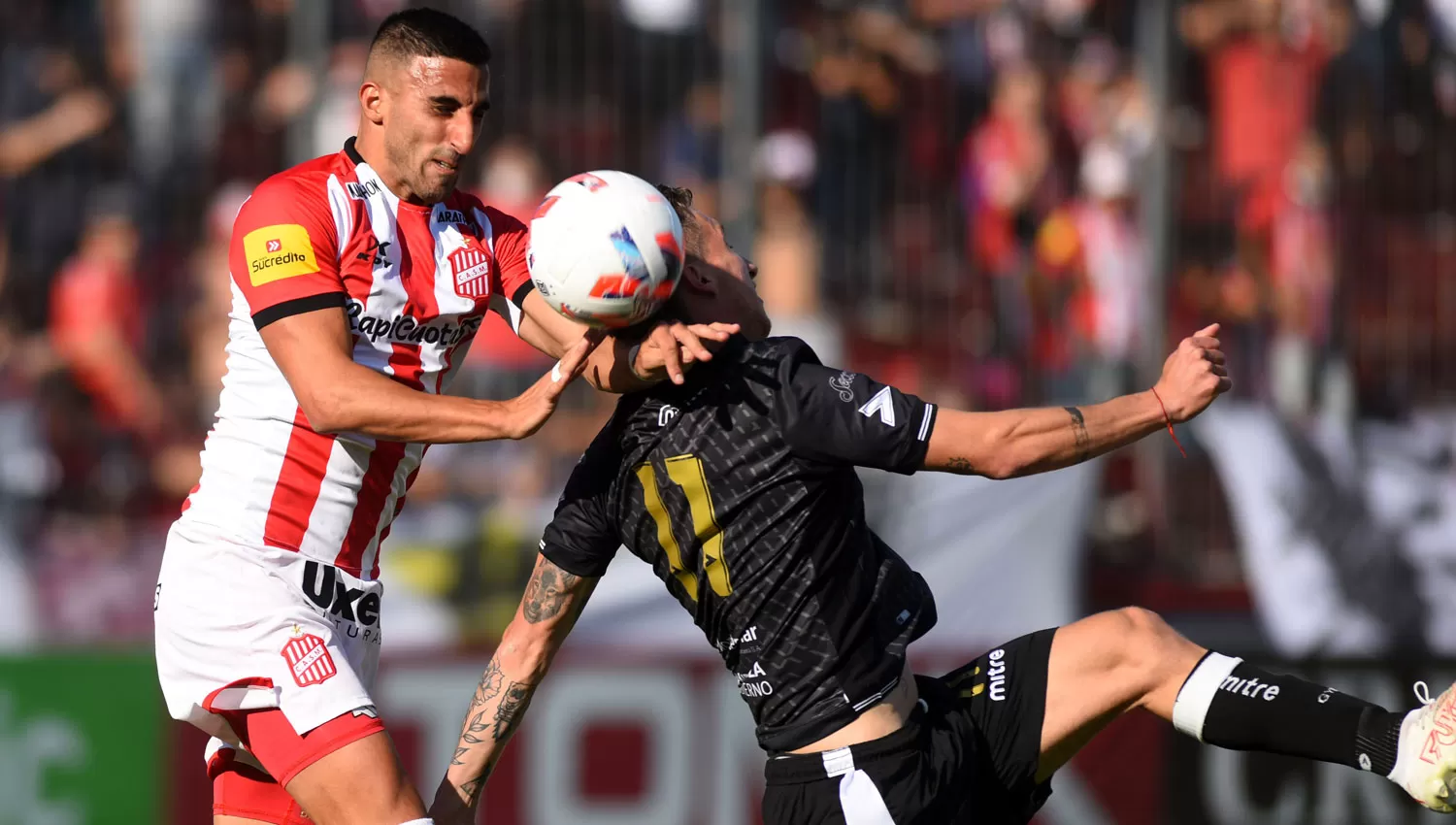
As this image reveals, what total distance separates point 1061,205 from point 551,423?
10.9 ft

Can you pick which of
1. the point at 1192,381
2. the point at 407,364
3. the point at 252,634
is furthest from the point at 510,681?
the point at 1192,381

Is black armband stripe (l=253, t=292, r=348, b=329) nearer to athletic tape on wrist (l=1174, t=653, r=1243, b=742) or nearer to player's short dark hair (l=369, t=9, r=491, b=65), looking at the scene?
player's short dark hair (l=369, t=9, r=491, b=65)

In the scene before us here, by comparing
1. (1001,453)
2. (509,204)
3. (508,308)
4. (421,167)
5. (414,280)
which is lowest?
(1001,453)

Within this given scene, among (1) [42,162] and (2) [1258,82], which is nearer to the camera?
(1) [42,162]

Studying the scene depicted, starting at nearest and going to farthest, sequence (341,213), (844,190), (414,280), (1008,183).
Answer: (341,213), (414,280), (844,190), (1008,183)

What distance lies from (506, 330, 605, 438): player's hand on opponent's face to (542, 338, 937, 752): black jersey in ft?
1.14

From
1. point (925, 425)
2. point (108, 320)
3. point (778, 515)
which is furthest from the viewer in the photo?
point (108, 320)

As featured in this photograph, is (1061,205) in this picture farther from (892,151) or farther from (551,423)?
(551,423)

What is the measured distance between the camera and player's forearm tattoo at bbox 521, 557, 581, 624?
490cm

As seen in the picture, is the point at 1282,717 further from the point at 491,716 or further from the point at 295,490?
the point at 295,490

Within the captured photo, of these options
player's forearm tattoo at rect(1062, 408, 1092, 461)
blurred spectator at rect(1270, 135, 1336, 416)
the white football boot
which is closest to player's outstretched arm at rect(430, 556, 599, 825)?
player's forearm tattoo at rect(1062, 408, 1092, 461)

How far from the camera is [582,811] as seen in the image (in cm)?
877

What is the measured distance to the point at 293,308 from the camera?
461 centimetres

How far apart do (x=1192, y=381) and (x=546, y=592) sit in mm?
1966
